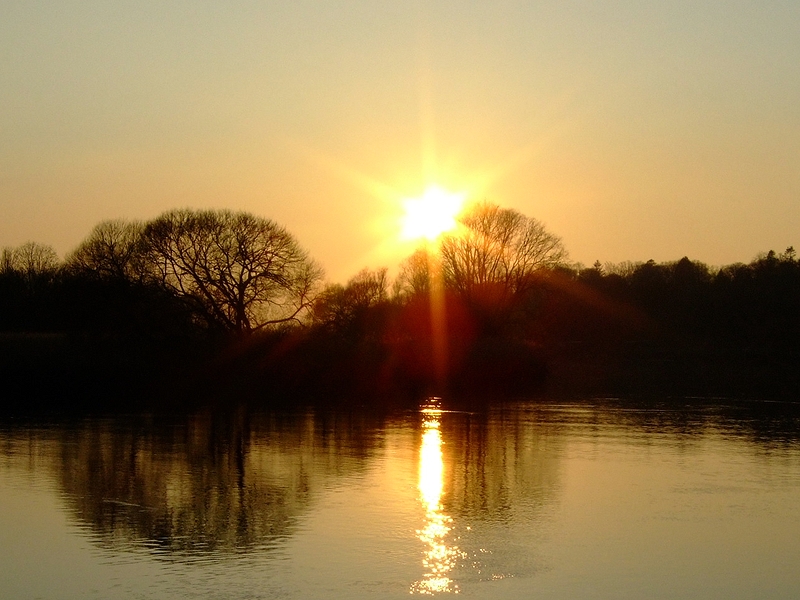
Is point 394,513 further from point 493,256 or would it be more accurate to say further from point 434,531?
point 493,256

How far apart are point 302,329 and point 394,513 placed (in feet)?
105

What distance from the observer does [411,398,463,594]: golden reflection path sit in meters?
11.0

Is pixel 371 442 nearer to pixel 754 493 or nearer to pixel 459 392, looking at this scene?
pixel 754 493

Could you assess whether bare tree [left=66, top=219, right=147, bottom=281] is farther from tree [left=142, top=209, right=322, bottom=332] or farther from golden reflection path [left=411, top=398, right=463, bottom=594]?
golden reflection path [left=411, top=398, right=463, bottom=594]

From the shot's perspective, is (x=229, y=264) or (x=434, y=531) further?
(x=229, y=264)

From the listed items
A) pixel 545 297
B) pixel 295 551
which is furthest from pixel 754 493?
pixel 545 297

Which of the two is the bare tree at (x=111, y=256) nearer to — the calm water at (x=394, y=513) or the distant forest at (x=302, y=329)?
the distant forest at (x=302, y=329)

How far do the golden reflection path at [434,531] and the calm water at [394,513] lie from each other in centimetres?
4

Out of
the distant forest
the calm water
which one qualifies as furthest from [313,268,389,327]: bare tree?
the calm water

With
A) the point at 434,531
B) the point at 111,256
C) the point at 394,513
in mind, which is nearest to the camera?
the point at 434,531

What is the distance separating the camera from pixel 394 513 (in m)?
14.9

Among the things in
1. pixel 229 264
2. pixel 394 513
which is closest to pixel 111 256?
pixel 229 264

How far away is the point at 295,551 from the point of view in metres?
12.5

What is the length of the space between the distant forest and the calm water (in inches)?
582
